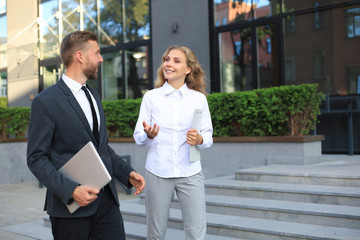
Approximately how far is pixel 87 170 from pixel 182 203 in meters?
1.19

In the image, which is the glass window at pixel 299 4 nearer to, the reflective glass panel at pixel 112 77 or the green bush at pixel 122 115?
the green bush at pixel 122 115

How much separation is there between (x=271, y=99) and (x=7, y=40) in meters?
11.4

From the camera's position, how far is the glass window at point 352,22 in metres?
8.86

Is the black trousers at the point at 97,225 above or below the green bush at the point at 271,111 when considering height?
below

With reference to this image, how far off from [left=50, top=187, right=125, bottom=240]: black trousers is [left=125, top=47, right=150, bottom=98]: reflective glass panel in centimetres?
949

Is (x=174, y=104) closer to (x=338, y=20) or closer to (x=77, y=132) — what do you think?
(x=77, y=132)

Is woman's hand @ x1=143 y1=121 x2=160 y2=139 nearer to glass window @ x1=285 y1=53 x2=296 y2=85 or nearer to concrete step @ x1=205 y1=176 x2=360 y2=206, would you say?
concrete step @ x1=205 y1=176 x2=360 y2=206

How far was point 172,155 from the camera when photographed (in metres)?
3.27

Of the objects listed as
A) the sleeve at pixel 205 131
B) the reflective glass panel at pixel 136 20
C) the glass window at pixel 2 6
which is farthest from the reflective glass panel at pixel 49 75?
the sleeve at pixel 205 131

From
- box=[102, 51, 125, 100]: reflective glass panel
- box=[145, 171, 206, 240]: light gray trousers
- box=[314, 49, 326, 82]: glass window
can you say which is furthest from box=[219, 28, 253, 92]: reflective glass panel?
box=[145, 171, 206, 240]: light gray trousers

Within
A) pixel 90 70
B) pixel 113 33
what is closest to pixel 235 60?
pixel 113 33

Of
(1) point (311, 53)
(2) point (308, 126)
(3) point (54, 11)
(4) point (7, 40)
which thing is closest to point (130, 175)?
(2) point (308, 126)

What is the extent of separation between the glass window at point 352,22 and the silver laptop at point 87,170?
314 inches

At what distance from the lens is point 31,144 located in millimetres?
2355
